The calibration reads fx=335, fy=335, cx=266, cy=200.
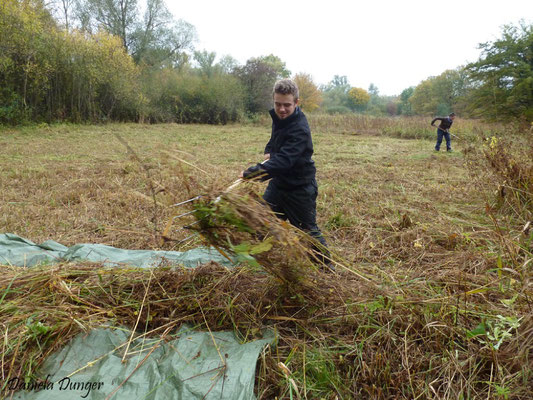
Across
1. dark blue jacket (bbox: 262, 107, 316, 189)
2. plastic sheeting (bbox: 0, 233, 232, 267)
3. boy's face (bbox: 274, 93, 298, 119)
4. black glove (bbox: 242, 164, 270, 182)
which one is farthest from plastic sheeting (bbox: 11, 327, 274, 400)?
boy's face (bbox: 274, 93, 298, 119)

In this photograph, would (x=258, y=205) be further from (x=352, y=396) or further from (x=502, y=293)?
(x=502, y=293)

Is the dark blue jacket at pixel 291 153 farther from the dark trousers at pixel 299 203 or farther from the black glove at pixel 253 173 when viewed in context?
the black glove at pixel 253 173

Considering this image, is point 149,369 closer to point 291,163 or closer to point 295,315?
point 295,315

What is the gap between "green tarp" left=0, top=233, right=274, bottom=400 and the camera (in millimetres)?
1666

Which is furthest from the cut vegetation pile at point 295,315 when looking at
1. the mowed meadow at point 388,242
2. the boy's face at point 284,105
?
the boy's face at point 284,105

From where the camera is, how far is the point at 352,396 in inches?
69.0

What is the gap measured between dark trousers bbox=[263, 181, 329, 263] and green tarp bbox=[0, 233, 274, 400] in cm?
117

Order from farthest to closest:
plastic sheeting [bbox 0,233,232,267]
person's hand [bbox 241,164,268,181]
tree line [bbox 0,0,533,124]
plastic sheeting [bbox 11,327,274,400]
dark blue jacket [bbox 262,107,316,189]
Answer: tree line [bbox 0,0,533,124] → plastic sheeting [bbox 0,233,232,267] → dark blue jacket [bbox 262,107,316,189] → person's hand [bbox 241,164,268,181] → plastic sheeting [bbox 11,327,274,400]

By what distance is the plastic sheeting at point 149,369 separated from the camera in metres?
1.66

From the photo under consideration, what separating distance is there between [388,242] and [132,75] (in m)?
22.9

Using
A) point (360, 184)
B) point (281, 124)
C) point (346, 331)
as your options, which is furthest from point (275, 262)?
point (360, 184)

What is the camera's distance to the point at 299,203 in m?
2.97

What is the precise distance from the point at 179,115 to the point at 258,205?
85.8ft

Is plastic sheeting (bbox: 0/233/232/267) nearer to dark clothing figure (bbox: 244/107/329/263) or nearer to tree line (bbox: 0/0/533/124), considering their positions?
dark clothing figure (bbox: 244/107/329/263)
